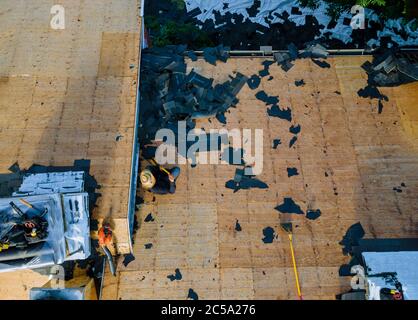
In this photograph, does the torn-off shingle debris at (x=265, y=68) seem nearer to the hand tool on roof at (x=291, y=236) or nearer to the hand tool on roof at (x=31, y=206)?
the hand tool on roof at (x=291, y=236)

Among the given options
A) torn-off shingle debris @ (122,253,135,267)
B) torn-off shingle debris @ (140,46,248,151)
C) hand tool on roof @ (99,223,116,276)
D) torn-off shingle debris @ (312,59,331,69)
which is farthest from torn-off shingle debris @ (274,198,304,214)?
torn-off shingle debris @ (312,59,331,69)

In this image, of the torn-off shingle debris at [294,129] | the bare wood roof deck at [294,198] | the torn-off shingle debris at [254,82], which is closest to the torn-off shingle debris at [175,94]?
the torn-off shingle debris at [254,82]

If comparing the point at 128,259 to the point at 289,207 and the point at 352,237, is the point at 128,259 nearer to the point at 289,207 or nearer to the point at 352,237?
the point at 289,207

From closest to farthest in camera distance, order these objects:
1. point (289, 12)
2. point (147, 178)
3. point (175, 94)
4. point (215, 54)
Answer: point (147, 178), point (175, 94), point (215, 54), point (289, 12)

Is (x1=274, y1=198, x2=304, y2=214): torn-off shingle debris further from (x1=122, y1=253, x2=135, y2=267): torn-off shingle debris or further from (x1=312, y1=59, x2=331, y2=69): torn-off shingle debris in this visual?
(x1=312, y1=59, x2=331, y2=69): torn-off shingle debris

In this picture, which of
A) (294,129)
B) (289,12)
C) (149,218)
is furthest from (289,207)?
(289,12)
